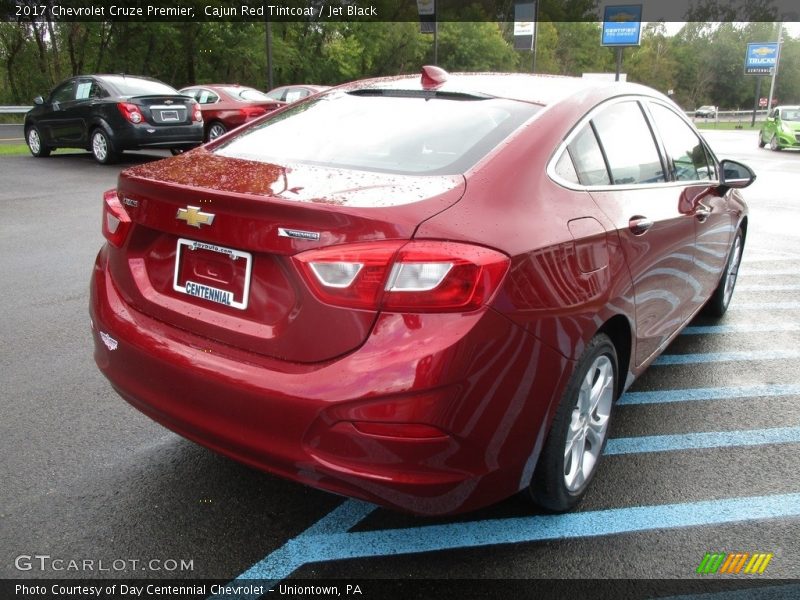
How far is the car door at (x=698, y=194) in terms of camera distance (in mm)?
3584

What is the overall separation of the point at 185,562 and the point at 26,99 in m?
44.5

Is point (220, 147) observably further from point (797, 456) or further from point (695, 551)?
point (797, 456)

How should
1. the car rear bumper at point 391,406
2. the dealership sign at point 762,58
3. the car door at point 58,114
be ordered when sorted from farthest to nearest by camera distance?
the dealership sign at point 762,58
the car door at point 58,114
the car rear bumper at point 391,406

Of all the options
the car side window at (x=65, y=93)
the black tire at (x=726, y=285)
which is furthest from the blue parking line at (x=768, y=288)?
the car side window at (x=65, y=93)

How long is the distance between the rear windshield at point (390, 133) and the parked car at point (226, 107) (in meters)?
12.7

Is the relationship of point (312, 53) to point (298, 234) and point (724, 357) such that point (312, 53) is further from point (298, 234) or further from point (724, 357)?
point (298, 234)

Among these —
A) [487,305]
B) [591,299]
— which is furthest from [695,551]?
[487,305]

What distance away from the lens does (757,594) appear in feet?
7.55

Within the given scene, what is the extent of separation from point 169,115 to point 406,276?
38.4 feet

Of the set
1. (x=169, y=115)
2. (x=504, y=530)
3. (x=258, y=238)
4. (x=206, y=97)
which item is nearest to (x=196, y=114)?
(x=169, y=115)

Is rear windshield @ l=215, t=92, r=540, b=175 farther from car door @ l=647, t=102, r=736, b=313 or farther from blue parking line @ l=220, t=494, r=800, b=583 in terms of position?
blue parking line @ l=220, t=494, r=800, b=583

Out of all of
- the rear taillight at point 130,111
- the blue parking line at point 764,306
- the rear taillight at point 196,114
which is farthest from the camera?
the rear taillight at point 196,114

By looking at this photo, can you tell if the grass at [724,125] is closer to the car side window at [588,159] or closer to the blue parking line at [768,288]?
the blue parking line at [768,288]

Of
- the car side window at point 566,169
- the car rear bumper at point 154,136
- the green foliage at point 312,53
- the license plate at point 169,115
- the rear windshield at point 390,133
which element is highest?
the green foliage at point 312,53
